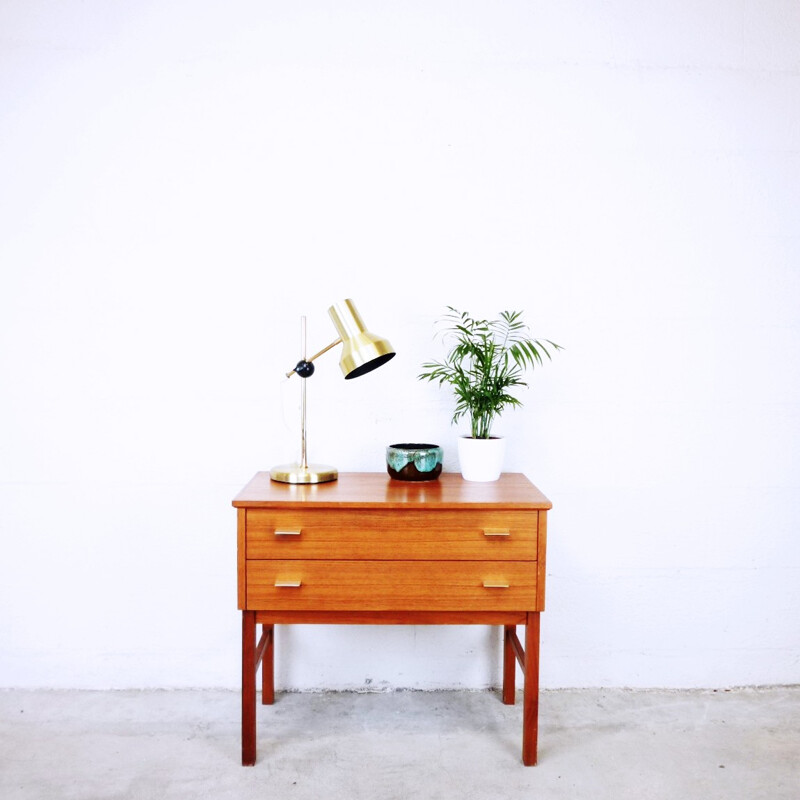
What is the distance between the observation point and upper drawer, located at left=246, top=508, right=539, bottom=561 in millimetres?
1899

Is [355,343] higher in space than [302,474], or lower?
higher

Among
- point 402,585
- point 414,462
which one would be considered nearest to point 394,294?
point 414,462

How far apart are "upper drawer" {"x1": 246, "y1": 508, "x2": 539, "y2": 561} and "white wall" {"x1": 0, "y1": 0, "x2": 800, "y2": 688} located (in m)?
0.53

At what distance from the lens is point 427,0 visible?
2.34 meters

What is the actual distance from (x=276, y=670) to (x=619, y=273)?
6.05 feet

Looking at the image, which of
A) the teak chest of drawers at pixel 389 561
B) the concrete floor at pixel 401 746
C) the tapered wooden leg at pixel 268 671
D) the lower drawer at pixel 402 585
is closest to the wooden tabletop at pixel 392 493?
the teak chest of drawers at pixel 389 561

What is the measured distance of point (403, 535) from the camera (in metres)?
1.91

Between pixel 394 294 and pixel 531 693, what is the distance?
4.40 ft

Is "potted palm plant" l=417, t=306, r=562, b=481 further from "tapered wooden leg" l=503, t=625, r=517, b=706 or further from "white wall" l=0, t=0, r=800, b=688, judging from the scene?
"tapered wooden leg" l=503, t=625, r=517, b=706

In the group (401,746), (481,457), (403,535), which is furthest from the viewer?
(481,457)

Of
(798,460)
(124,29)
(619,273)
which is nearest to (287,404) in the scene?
(619,273)

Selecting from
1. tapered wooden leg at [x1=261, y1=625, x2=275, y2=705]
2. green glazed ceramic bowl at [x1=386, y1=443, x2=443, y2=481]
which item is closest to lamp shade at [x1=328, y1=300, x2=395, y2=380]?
green glazed ceramic bowl at [x1=386, y1=443, x2=443, y2=481]

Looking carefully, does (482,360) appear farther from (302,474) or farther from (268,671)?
(268,671)

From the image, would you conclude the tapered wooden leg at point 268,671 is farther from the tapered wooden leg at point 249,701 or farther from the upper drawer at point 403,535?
the upper drawer at point 403,535
